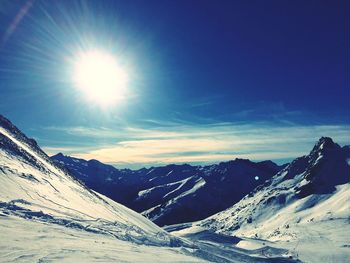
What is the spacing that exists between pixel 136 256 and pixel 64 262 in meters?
9.42

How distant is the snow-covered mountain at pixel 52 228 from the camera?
28.6 meters

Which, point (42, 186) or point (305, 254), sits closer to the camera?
point (42, 186)

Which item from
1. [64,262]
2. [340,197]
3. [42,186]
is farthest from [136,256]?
[340,197]

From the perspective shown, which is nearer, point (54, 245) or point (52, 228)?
point (54, 245)

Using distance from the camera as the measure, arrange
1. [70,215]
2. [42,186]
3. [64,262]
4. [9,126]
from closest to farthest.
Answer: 1. [64,262]
2. [70,215]
3. [42,186]
4. [9,126]

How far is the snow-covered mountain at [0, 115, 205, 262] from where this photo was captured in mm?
28594

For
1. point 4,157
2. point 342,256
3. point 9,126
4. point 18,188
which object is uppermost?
Result: point 9,126

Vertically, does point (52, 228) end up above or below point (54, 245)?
above

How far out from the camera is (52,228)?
38.1 m

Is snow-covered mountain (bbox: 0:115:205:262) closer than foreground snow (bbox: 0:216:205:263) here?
No

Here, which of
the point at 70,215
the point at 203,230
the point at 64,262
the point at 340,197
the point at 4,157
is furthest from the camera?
the point at 340,197

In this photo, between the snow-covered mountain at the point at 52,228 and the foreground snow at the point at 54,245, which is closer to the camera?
the foreground snow at the point at 54,245

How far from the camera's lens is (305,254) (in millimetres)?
96875

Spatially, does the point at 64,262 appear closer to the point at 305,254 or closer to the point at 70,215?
the point at 70,215
